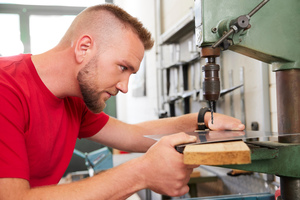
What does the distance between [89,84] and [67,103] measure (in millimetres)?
199

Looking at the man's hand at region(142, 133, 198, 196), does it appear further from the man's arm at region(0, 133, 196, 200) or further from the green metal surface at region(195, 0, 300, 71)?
the green metal surface at region(195, 0, 300, 71)

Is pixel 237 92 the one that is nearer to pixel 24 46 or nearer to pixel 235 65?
pixel 235 65

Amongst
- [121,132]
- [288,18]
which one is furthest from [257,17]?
[121,132]

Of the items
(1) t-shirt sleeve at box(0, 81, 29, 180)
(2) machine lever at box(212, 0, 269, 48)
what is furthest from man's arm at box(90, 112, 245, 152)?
(2) machine lever at box(212, 0, 269, 48)

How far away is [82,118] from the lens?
1.40 m

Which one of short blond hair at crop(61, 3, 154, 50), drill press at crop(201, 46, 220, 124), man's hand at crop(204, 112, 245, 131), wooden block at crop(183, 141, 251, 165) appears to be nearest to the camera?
wooden block at crop(183, 141, 251, 165)

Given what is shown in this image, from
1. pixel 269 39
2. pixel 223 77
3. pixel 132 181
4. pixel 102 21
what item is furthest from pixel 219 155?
pixel 223 77

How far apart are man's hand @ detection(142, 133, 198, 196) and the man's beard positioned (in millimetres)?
472

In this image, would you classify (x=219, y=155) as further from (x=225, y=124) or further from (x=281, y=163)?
(x=225, y=124)

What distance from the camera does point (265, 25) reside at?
0.80 metres

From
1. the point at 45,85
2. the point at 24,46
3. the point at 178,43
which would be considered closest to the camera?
the point at 45,85

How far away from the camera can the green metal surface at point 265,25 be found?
0.80 meters

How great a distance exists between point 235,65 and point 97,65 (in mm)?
894

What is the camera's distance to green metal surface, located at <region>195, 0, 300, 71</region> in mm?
801
